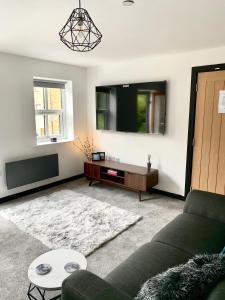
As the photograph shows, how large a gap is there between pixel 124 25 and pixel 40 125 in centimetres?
268

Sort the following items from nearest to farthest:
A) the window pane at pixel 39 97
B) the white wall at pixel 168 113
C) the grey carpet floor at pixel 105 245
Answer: the grey carpet floor at pixel 105 245
the white wall at pixel 168 113
the window pane at pixel 39 97

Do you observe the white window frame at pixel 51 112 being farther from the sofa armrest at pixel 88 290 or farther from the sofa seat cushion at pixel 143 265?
the sofa armrest at pixel 88 290

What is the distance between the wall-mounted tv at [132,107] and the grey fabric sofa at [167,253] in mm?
1783

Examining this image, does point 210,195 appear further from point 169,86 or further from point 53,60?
point 53,60

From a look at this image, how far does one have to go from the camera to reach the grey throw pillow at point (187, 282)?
38.6 inches

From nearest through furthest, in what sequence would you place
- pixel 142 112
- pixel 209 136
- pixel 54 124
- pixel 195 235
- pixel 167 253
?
pixel 167 253 → pixel 195 235 → pixel 209 136 → pixel 142 112 → pixel 54 124

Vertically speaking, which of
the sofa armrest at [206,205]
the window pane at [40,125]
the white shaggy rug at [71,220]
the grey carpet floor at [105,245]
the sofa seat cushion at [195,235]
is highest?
the window pane at [40,125]

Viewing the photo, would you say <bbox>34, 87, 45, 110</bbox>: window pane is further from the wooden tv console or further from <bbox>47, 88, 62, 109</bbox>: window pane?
the wooden tv console

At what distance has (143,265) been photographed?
5.00 ft

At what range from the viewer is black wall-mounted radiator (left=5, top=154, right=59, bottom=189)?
3711 millimetres

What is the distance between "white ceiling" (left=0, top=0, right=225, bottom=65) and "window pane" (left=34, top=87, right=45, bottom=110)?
842 mm

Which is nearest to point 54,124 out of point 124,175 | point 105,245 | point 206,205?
point 124,175

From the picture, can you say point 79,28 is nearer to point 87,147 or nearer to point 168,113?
point 168,113

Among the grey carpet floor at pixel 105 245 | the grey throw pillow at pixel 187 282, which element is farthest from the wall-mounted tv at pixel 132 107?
the grey throw pillow at pixel 187 282
